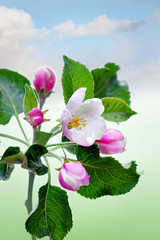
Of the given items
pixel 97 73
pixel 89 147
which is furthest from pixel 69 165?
pixel 97 73

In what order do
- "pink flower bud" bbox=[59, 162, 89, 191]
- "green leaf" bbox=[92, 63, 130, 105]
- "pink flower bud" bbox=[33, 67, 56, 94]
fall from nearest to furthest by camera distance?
1. "pink flower bud" bbox=[59, 162, 89, 191]
2. "pink flower bud" bbox=[33, 67, 56, 94]
3. "green leaf" bbox=[92, 63, 130, 105]

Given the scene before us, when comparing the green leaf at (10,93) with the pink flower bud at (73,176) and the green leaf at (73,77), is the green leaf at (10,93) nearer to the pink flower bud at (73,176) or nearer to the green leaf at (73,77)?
the green leaf at (73,77)

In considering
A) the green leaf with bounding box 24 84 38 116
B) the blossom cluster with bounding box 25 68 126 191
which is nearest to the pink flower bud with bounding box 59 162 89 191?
the blossom cluster with bounding box 25 68 126 191

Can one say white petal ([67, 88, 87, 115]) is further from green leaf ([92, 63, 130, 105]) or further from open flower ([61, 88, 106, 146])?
green leaf ([92, 63, 130, 105])

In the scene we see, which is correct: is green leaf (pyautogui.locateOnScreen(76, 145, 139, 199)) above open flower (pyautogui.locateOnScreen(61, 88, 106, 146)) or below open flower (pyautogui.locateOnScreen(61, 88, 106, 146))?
below

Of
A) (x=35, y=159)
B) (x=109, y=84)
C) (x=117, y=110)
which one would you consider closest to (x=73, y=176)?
(x=35, y=159)

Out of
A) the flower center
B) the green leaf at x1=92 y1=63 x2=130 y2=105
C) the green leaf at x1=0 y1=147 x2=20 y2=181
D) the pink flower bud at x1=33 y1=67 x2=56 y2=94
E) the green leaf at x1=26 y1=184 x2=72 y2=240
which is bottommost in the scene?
the green leaf at x1=26 y1=184 x2=72 y2=240

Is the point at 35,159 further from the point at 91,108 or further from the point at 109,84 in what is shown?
the point at 109,84
